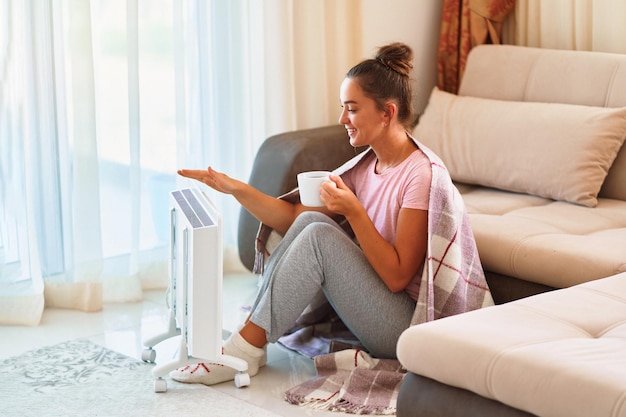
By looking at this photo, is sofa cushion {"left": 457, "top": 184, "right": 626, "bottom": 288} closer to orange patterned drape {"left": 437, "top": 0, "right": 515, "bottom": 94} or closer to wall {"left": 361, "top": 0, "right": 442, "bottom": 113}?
wall {"left": 361, "top": 0, "right": 442, "bottom": 113}

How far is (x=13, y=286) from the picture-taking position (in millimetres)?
2994

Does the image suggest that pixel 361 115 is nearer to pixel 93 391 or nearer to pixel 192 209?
pixel 192 209

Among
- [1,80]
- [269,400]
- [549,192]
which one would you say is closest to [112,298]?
[1,80]

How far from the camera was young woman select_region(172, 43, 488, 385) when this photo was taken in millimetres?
2445

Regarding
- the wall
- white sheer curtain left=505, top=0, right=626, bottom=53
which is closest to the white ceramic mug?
the wall

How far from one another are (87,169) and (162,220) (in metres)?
0.39

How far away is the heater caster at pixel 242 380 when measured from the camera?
8.13ft

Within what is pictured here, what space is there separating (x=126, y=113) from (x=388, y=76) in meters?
1.05

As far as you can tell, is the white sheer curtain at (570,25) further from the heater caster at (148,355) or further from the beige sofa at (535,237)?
the heater caster at (148,355)

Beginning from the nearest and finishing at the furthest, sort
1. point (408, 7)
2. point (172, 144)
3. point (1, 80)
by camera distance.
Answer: point (1, 80) → point (172, 144) → point (408, 7)

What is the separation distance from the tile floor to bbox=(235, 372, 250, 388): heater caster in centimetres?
1

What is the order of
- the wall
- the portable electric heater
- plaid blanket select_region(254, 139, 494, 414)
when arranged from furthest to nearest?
the wall → plaid blanket select_region(254, 139, 494, 414) → the portable electric heater

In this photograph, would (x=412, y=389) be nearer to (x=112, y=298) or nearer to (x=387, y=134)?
(x=387, y=134)

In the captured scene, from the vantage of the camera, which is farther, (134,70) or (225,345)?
(134,70)
